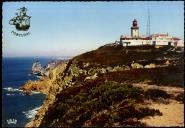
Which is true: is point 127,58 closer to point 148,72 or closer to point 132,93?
point 148,72

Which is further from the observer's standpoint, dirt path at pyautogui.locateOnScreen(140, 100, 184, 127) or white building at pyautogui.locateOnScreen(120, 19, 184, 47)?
white building at pyautogui.locateOnScreen(120, 19, 184, 47)

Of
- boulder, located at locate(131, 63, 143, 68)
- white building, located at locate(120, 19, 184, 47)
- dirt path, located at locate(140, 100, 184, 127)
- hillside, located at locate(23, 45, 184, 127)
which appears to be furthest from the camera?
white building, located at locate(120, 19, 184, 47)

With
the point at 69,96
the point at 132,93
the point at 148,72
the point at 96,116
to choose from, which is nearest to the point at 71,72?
the point at 148,72

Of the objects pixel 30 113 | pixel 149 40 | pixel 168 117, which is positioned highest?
pixel 149 40

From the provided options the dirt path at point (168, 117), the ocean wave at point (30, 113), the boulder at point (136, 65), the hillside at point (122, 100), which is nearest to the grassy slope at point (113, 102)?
the hillside at point (122, 100)

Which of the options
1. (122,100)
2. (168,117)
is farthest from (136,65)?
(168,117)

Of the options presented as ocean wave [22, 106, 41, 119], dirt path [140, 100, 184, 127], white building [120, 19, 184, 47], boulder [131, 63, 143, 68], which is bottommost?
ocean wave [22, 106, 41, 119]

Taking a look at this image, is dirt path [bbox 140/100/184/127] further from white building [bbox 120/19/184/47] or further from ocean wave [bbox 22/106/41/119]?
white building [bbox 120/19/184/47]

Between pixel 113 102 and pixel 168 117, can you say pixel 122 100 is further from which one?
pixel 168 117

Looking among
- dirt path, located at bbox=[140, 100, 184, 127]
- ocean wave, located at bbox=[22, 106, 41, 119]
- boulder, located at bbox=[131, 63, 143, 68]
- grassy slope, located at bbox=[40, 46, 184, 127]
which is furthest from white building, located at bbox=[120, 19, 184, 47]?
dirt path, located at bbox=[140, 100, 184, 127]
